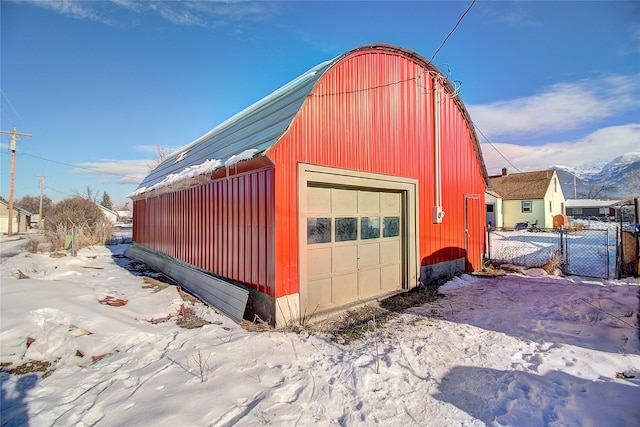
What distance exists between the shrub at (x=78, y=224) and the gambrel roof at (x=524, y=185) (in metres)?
32.7

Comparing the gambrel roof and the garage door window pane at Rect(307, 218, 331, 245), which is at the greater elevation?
the gambrel roof

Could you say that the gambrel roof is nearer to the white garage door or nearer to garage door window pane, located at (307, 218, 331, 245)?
the white garage door

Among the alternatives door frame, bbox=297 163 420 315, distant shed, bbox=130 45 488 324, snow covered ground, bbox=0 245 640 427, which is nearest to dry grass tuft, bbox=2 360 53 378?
snow covered ground, bbox=0 245 640 427

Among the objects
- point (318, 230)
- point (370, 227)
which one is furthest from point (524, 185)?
point (318, 230)

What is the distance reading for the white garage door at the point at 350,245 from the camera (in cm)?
571

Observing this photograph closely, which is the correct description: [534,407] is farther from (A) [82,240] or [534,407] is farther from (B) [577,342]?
(A) [82,240]

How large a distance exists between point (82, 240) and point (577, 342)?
20772 millimetres

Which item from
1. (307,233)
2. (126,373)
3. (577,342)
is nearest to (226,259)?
(307,233)

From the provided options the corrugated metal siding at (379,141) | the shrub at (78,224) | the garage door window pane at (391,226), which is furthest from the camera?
the shrub at (78,224)

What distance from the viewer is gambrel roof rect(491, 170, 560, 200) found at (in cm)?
2934

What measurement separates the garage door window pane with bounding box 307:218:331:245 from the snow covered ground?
69.9 inches

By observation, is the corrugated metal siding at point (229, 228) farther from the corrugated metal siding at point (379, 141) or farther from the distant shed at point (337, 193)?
the corrugated metal siding at point (379, 141)

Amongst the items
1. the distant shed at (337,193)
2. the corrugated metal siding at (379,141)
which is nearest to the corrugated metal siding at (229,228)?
the distant shed at (337,193)

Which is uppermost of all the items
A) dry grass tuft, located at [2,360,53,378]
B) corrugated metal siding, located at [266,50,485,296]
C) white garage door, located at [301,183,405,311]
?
corrugated metal siding, located at [266,50,485,296]
